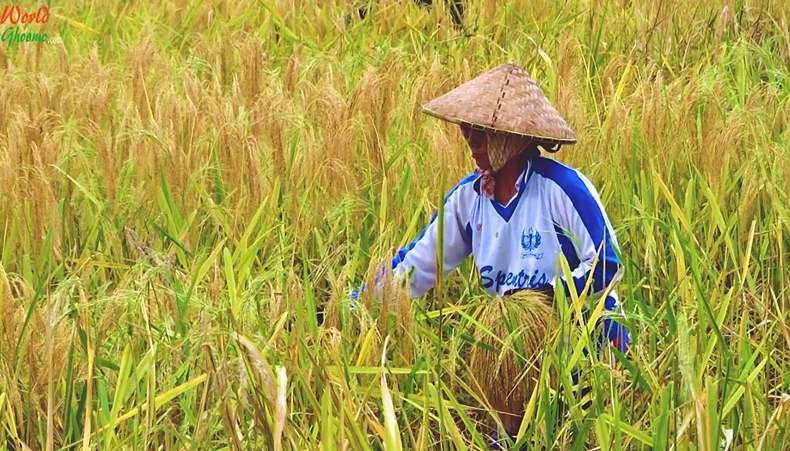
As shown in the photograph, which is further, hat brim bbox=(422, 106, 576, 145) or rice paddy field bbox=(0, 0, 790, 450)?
hat brim bbox=(422, 106, 576, 145)

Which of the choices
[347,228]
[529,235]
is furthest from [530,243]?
[347,228]

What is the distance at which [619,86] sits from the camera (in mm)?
2490

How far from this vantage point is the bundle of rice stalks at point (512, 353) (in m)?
1.45

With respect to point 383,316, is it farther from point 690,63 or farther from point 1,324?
point 690,63

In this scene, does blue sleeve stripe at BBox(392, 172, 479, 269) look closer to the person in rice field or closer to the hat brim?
the person in rice field

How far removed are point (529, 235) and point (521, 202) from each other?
45mm

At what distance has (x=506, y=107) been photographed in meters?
1.61

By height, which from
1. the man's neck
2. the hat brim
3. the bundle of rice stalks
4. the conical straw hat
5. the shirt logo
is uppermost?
the conical straw hat

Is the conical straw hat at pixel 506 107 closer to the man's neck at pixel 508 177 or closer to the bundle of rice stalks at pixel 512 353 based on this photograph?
the man's neck at pixel 508 177

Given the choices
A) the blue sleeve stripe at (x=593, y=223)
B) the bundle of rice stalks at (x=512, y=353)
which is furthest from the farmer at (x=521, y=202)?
the bundle of rice stalks at (x=512, y=353)

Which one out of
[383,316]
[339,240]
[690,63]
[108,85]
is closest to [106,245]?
[339,240]

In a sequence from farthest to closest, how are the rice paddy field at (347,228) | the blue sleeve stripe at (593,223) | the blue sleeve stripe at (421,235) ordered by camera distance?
the blue sleeve stripe at (421,235)
the blue sleeve stripe at (593,223)
the rice paddy field at (347,228)

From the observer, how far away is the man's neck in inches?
65.2

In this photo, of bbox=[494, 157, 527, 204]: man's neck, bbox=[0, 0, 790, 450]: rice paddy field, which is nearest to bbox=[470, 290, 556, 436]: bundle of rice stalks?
bbox=[0, 0, 790, 450]: rice paddy field
